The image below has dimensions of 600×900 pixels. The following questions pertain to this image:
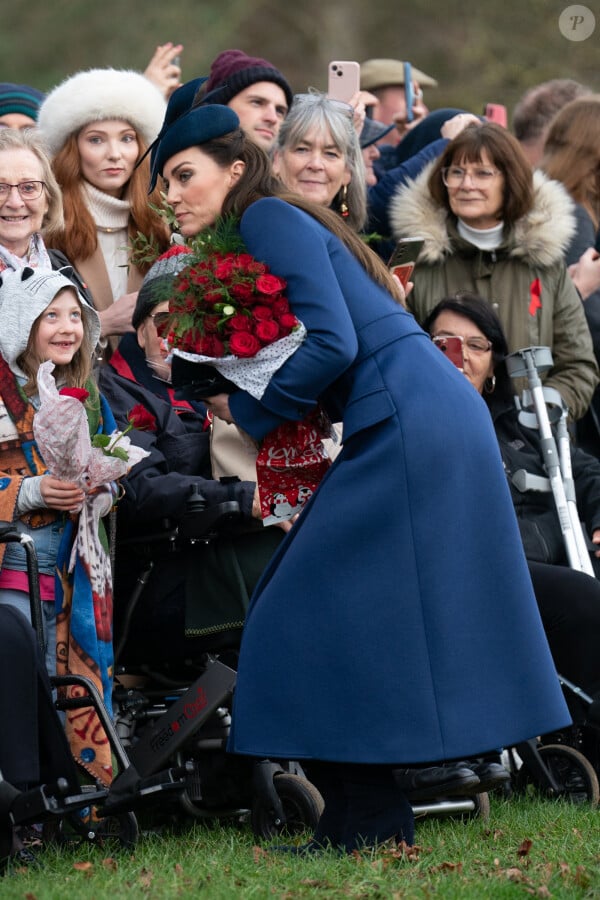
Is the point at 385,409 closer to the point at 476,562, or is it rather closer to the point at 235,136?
the point at 476,562

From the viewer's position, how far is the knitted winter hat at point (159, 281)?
17.7 ft

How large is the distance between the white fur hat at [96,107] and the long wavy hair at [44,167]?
0.78 m

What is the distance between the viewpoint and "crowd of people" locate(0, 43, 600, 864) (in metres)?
4.70

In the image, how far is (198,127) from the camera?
5203mm

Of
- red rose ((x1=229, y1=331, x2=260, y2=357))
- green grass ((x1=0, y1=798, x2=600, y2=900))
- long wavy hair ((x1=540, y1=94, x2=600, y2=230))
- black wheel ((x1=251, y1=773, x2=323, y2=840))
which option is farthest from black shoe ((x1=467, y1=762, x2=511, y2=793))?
long wavy hair ((x1=540, y1=94, x2=600, y2=230))

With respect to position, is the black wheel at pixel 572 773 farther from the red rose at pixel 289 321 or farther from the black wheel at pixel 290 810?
the red rose at pixel 289 321

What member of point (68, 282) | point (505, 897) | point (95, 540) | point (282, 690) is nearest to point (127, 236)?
point (68, 282)

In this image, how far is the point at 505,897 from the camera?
4246 mm

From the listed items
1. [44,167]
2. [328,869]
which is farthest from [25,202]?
[328,869]

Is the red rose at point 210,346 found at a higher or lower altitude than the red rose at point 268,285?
lower

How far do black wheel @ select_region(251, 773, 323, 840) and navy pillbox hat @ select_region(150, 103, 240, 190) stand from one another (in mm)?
2118

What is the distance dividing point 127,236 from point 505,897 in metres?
3.84

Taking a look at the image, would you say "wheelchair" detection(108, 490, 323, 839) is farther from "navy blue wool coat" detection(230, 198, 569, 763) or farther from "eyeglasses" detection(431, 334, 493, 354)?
"eyeglasses" detection(431, 334, 493, 354)

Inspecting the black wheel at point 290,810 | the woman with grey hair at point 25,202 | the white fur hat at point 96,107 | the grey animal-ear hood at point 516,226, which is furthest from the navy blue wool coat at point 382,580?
the grey animal-ear hood at point 516,226
